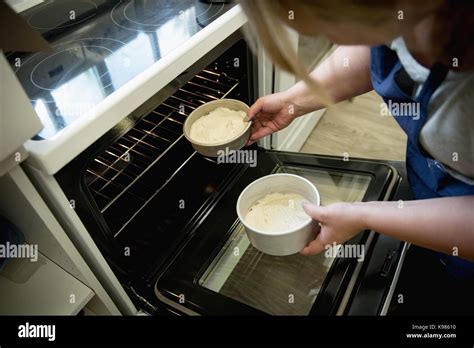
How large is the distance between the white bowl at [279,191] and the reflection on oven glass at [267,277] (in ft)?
0.30

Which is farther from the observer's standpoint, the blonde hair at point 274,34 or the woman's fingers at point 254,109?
the woman's fingers at point 254,109

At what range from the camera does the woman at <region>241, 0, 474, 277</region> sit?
1.16ft

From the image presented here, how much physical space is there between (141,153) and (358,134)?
1143 millimetres

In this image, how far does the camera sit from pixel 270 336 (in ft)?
1.98

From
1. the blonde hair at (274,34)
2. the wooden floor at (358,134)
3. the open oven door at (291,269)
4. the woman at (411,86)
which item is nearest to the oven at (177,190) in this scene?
the open oven door at (291,269)

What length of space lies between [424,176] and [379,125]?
1.15 m

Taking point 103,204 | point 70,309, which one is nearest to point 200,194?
point 103,204

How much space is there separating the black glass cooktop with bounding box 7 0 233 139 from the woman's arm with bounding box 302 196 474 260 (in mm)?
387

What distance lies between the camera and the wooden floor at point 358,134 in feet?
5.23

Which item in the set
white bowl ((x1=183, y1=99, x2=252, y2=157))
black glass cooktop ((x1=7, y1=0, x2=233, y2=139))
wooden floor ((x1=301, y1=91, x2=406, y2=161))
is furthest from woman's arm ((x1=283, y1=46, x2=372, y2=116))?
wooden floor ((x1=301, y1=91, x2=406, y2=161))

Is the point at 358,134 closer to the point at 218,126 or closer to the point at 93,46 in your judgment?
the point at 218,126

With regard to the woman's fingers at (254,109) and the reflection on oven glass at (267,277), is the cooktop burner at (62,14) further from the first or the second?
the reflection on oven glass at (267,277)

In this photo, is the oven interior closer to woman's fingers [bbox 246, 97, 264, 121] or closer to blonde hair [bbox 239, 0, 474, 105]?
woman's fingers [bbox 246, 97, 264, 121]

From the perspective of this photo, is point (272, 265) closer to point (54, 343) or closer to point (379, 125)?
point (54, 343)
